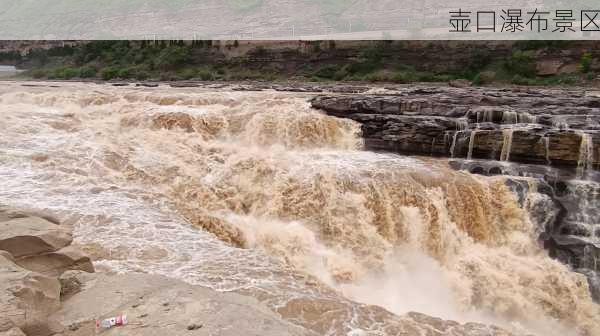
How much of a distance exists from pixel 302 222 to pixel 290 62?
78.7 ft

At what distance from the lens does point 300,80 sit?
99.4ft

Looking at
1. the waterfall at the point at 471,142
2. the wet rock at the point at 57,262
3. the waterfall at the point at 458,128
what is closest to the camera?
the wet rock at the point at 57,262

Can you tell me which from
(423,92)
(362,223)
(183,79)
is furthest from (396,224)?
(183,79)

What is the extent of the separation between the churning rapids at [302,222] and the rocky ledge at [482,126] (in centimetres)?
79

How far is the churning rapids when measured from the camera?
21.9ft

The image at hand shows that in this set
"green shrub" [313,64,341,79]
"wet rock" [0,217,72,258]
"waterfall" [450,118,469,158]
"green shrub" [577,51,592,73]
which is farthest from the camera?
"green shrub" [313,64,341,79]

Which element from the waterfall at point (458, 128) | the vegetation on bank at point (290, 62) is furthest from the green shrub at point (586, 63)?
the waterfall at point (458, 128)

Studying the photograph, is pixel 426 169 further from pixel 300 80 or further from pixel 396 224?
pixel 300 80

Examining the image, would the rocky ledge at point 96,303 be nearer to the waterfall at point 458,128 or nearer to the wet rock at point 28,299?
the wet rock at point 28,299

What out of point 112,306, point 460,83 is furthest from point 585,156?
point 460,83

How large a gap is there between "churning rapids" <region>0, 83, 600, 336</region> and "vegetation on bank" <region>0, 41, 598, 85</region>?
17480 millimetres

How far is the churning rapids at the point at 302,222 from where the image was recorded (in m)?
6.68

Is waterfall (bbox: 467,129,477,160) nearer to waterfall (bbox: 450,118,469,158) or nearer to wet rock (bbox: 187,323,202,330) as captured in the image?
waterfall (bbox: 450,118,469,158)

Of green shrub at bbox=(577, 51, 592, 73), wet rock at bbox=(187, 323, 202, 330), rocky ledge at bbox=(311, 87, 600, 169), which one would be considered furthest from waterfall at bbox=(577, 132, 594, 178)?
green shrub at bbox=(577, 51, 592, 73)
